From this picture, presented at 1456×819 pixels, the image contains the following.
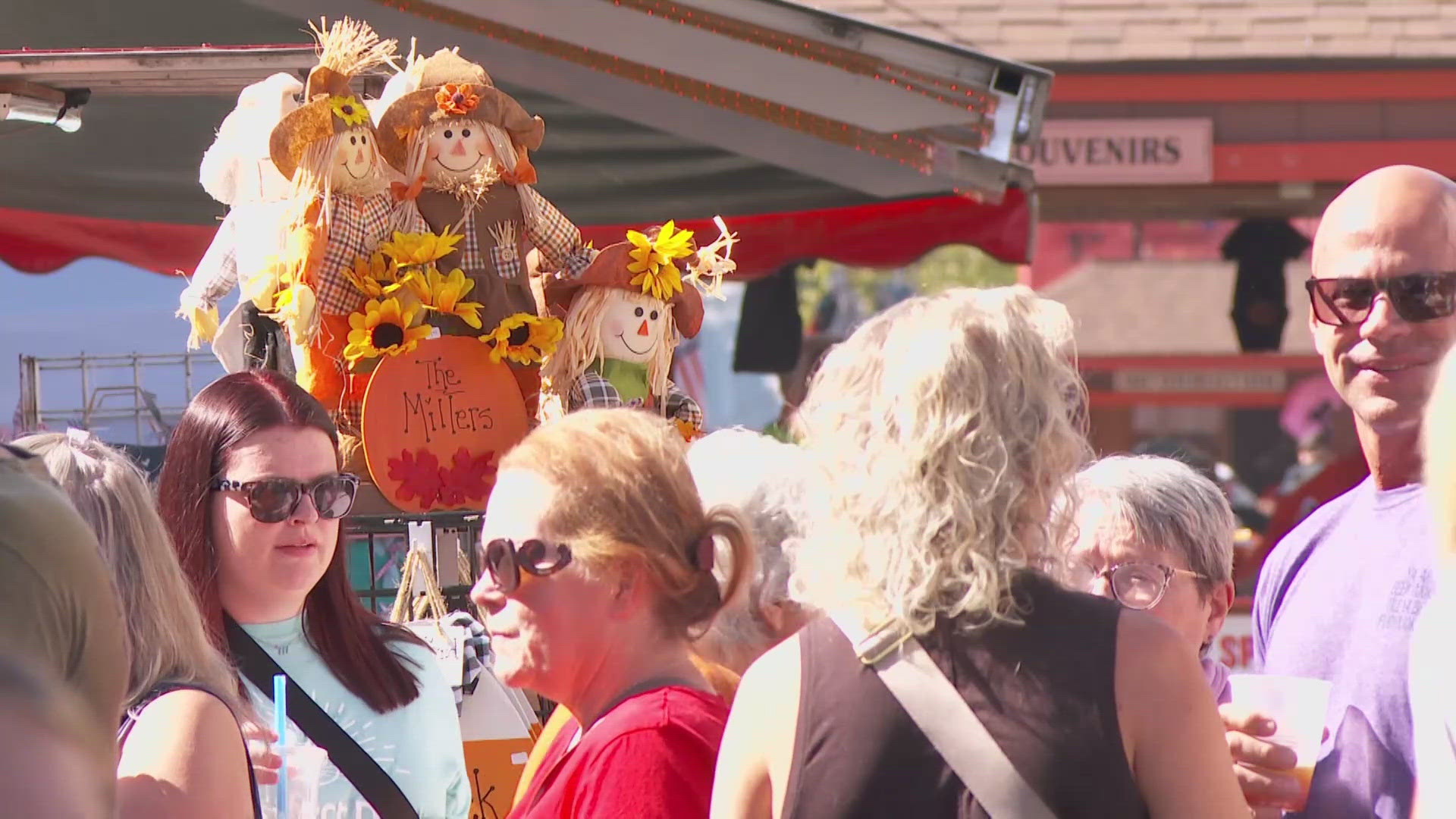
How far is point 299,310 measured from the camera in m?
2.76

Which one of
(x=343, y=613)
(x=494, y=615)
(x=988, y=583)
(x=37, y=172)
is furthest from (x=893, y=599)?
(x=37, y=172)

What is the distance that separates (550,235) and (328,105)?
19.0 inches

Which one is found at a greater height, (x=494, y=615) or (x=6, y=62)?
(x=6, y=62)

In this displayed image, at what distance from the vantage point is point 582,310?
3.01m

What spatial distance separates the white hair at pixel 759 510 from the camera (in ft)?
7.18

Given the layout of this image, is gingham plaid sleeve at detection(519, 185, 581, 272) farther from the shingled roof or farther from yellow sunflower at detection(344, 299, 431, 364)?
the shingled roof

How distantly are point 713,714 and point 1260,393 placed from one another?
7.59 m

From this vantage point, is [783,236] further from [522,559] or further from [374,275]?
[522,559]

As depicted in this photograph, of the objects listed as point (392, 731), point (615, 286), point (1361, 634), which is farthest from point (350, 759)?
point (1361, 634)

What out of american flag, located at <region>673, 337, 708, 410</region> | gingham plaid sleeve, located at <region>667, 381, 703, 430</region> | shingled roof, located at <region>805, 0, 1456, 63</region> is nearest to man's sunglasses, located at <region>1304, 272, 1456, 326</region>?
gingham plaid sleeve, located at <region>667, 381, 703, 430</region>

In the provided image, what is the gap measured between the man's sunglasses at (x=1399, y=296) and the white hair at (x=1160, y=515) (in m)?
0.37

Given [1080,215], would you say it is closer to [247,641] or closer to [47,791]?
[247,641]

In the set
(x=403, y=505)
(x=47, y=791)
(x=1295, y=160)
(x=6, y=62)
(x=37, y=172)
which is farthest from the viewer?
(x=1295, y=160)

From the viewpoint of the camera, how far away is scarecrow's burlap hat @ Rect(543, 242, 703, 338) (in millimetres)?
3000
